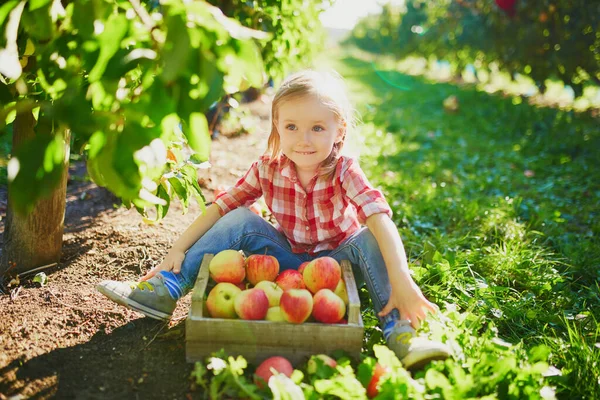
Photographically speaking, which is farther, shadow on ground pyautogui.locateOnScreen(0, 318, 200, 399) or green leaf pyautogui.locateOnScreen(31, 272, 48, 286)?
green leaf pyautogui.locateOnScreen(31, 272, 48, 286)

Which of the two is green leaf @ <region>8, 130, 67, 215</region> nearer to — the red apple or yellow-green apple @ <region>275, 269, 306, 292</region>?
yellow-green apple @ <region>275, 269, 306, 292</region>

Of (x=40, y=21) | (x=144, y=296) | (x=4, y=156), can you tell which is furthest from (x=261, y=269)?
(x=4, y=156)

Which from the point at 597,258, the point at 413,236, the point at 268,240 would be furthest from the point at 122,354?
the point at 597,258

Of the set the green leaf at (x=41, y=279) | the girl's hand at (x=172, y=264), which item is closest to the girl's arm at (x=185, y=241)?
the girl's hand at (x=172, y=264)

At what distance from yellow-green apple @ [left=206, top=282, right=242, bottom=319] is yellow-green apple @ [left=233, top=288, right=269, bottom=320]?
48 millimetres

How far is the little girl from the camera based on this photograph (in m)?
2.03

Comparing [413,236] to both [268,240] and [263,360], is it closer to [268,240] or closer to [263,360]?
[268,240]

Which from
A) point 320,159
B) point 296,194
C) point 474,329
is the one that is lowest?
point 474,329

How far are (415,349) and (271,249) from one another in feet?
2.83

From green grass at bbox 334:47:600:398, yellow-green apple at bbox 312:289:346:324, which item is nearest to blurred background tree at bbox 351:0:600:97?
green grass at bbox 334:47:600:398

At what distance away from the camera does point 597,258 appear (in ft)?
9.95

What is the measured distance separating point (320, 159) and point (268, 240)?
44cm

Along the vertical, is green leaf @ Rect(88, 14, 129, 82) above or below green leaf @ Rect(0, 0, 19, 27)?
below

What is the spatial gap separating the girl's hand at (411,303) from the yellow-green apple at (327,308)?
25 cm
